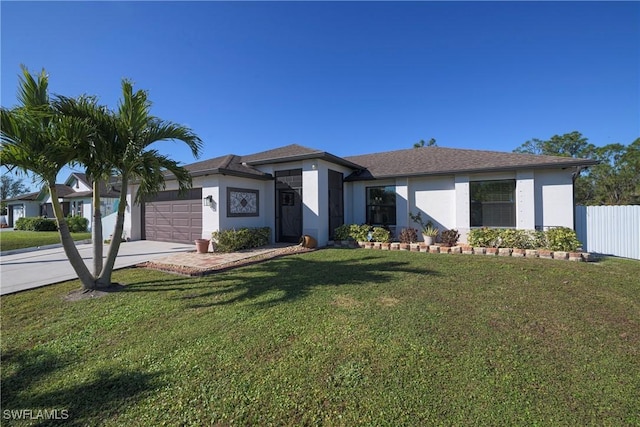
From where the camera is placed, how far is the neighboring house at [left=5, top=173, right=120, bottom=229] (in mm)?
20750

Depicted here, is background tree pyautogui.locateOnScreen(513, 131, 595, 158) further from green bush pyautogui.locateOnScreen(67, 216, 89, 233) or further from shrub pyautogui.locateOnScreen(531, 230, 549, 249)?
green bush pyautogui.locateOnScreen(67, 216, 89, 233)

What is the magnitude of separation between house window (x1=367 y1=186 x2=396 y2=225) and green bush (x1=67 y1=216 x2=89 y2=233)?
22.1m

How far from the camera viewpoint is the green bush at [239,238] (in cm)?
1021

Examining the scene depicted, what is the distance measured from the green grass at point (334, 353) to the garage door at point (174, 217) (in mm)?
6346

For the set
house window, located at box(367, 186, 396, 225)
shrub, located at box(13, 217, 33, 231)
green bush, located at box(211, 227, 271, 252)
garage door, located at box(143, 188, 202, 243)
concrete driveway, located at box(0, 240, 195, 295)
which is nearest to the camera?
concrete driveway, located at box(0, 240, 195, 295)

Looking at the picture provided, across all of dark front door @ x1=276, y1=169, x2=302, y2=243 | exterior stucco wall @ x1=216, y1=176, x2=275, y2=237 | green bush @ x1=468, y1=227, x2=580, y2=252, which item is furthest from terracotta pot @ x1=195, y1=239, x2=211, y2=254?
green bush @ x1=468, y1=227, x2=580, y2=252

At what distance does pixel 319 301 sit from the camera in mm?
4941

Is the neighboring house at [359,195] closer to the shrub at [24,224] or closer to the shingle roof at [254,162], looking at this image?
the shingle roof at [254,162]

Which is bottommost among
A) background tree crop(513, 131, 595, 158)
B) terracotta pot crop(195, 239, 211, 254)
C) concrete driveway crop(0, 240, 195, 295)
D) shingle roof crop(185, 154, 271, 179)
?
concrete driveway crop(0, 240, 195, 295)

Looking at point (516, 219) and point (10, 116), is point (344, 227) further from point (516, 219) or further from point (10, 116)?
point (10, 116)

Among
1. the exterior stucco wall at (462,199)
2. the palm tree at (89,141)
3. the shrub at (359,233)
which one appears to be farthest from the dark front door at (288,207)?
the palm tree at (89,141)

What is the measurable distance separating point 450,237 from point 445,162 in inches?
146

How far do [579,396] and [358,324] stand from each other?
2373mm

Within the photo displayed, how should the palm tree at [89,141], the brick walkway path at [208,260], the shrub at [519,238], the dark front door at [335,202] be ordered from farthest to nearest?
1. the dark front door at [335,202]
2. the shrub at [519,238]
3. the brick walkway path at [208,260]
4. the palm tree at [89,141]
